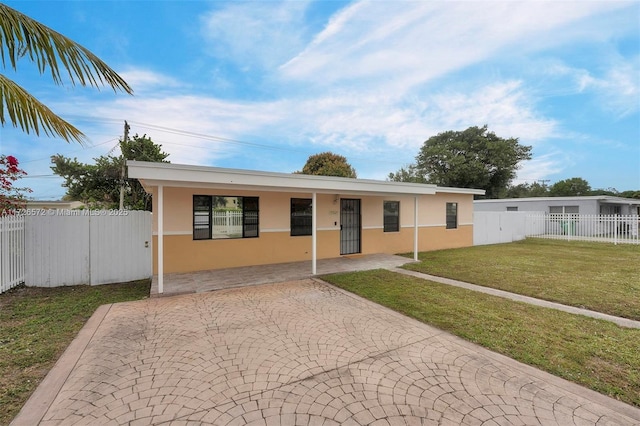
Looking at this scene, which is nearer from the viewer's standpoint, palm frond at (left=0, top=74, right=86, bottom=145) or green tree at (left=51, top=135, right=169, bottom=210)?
palm frond at (left=0, top=74, right=86, bottom=145)

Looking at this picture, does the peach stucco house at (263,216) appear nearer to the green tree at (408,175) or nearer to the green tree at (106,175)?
the green tree at (106,175)

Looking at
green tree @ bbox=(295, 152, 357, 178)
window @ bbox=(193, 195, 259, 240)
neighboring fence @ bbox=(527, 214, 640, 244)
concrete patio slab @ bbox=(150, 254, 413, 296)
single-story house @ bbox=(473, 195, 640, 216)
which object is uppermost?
green tree @ bbox=(295, 152, 357, 178)

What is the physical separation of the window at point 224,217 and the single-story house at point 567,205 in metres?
21.1

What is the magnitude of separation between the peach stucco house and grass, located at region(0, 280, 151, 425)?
117 cm

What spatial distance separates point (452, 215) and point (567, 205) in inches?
523

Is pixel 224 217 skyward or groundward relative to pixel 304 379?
skyward

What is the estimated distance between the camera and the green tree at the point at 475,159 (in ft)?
92.0

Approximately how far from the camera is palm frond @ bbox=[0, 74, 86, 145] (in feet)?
8.95

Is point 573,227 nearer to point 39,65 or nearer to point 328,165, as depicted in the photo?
point 328,165

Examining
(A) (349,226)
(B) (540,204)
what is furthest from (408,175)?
(A) (349,226)

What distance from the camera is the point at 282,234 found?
8836 mm

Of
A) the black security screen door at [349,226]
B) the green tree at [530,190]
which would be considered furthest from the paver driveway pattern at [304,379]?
the green tree at [530,190]

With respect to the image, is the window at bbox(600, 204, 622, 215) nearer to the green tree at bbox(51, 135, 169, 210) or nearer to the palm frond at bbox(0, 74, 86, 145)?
the palm frond at bbox(0, 74, 86, 145)

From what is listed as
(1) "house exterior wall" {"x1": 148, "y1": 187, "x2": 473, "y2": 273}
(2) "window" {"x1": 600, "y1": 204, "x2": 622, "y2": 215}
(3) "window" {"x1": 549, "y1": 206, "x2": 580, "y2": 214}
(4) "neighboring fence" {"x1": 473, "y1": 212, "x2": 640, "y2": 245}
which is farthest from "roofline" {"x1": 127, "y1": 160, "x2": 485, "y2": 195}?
(2) "window" {"x1": 600, "y1": 204, "x2": 622, "y2": 215}
